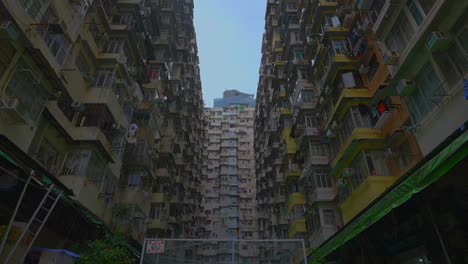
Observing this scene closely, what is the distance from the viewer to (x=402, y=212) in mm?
13250

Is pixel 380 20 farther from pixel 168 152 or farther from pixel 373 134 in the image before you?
pixel 168 152

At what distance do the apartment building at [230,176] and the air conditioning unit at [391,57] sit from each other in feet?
130

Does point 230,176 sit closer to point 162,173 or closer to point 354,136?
point 162,173

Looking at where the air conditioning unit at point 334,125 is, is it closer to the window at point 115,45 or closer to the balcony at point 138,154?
the balcony at point 138,154

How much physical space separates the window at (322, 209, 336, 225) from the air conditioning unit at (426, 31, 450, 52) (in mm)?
14180

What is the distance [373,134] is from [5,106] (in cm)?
1784

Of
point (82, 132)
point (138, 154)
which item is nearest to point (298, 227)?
point (138, 154)

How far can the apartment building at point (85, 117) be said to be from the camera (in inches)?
469

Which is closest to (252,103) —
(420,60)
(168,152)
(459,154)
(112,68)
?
(168,152)

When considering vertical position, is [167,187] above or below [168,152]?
below

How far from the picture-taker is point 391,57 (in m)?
14.3

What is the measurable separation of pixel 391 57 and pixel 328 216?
12791 mm

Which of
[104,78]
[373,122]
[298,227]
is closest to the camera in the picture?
[373,122]

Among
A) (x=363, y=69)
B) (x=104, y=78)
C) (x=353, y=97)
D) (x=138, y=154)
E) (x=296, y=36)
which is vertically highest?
(x=296, y=36)
